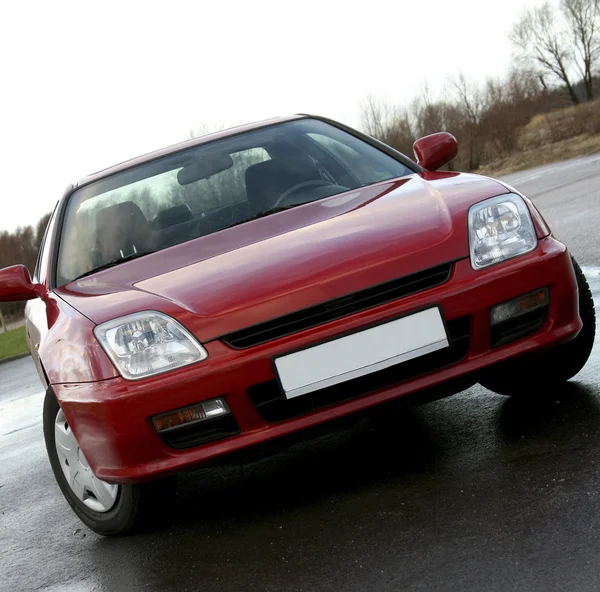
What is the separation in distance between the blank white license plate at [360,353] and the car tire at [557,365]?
24.4 inches

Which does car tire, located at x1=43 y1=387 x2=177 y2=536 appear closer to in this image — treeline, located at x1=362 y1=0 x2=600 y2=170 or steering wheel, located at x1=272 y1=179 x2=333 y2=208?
steering wheel, located at x1=272 y1=179 x2=333 y2=208

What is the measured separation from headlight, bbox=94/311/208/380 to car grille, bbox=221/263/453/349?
0.14 metres

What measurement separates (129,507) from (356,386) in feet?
3.28

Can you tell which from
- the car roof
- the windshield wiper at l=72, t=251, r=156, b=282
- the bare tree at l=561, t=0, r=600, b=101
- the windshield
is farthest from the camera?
the bare tree at l=561, t=0, r=600, b=101

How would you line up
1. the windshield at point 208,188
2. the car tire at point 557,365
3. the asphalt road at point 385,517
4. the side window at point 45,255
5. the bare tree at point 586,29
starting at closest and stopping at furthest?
the asphalt road at point 385,517 → the car tire at point 557,365 → the windshield at point 208,188 → the side window at point 45,255 → the bare tree at point 586,29

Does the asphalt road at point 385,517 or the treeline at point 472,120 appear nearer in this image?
the asphalt road at point 385,517

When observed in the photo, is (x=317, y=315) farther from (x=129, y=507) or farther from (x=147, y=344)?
(x=129, y=507)

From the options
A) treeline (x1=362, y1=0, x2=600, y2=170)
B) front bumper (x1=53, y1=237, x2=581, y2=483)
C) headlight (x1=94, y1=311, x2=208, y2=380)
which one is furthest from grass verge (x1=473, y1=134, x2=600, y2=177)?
headlight (x1=94, y1=311, x2=208, y2=380)

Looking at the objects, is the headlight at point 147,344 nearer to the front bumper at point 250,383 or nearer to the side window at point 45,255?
the front bumper at point 250,383

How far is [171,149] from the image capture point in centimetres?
468

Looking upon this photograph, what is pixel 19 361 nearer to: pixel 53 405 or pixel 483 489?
pixel 53 405

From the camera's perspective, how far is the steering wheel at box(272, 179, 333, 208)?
13.5ft

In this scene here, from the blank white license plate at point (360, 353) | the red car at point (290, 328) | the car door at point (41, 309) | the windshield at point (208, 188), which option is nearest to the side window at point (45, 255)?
the car door at point (41, 309)

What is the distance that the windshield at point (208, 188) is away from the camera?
407 centimetres
